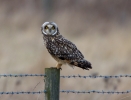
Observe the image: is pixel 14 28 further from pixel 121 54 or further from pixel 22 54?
pixel 121 54

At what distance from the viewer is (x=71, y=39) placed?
17.0m

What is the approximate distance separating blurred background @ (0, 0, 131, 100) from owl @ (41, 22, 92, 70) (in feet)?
5.45

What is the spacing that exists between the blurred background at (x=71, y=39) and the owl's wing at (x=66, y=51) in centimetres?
182

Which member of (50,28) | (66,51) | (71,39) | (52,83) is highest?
(71,39)

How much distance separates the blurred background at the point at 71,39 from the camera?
1184cm

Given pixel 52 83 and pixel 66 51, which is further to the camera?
pixel 66 51

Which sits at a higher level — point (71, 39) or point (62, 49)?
point (71, 39)

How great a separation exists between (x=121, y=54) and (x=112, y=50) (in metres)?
0.59

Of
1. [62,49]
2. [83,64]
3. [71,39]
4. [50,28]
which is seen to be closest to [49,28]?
[50,28]

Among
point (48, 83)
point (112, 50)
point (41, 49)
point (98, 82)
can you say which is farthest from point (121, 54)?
point (48, 83)

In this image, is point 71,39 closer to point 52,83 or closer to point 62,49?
point 62,49

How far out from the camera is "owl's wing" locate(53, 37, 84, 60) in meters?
7.61

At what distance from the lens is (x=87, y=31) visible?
18.0 m

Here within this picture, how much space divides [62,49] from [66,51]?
0.20 ft
